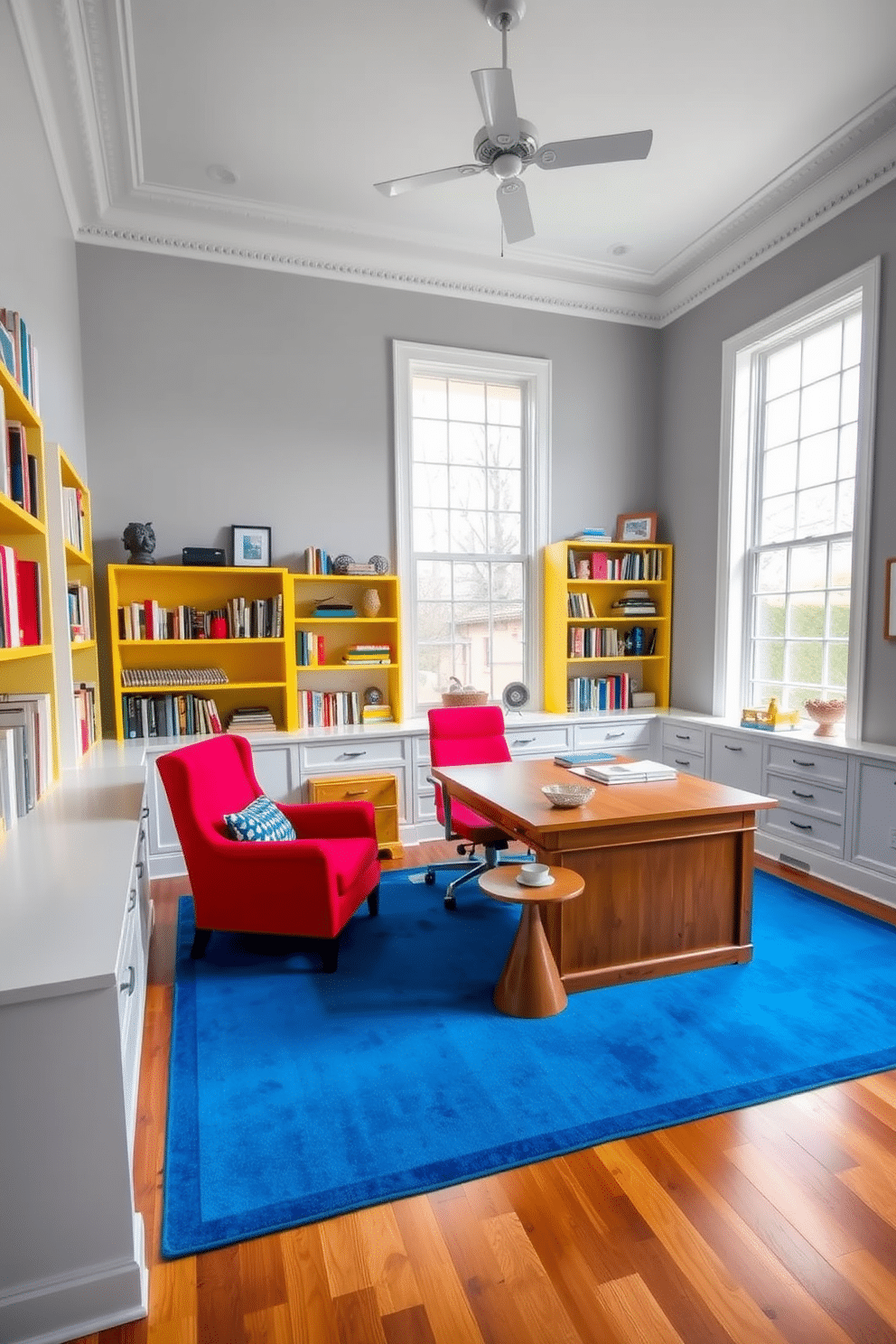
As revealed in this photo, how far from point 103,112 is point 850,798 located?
194 inches

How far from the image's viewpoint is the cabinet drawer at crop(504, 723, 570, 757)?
183 inches

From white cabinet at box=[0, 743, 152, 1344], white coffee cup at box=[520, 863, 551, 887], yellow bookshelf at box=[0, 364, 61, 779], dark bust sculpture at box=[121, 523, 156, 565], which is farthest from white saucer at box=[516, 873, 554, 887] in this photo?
dark bust sculpture at box=[121, 523, 156, 565]

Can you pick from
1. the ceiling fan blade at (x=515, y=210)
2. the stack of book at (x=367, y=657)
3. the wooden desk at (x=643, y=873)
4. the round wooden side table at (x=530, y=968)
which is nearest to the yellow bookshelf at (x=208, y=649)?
the stack of book at (x=367, y=657)

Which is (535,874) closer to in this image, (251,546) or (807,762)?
(807,762)

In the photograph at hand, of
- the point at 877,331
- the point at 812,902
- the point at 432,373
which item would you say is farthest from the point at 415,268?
the point at 812,902

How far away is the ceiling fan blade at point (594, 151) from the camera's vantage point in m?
2.61

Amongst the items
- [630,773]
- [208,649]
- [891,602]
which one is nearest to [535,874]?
[630,773]

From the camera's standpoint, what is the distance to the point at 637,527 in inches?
210

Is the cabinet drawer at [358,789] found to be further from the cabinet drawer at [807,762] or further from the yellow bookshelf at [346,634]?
the cabinet drawer at [807,762]

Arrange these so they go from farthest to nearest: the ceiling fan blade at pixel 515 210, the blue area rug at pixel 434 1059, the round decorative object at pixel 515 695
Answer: the round decorative object at pixel 515 695 → the ceiling fan blade at pixel 515 210 → the blue area rug at pixel 434 1059

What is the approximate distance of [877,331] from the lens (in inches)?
145

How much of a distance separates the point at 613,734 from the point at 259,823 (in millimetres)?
2813

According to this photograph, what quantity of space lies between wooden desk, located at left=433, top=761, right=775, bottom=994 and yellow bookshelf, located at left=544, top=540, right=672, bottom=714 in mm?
2162

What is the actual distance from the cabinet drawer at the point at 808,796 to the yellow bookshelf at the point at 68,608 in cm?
369
